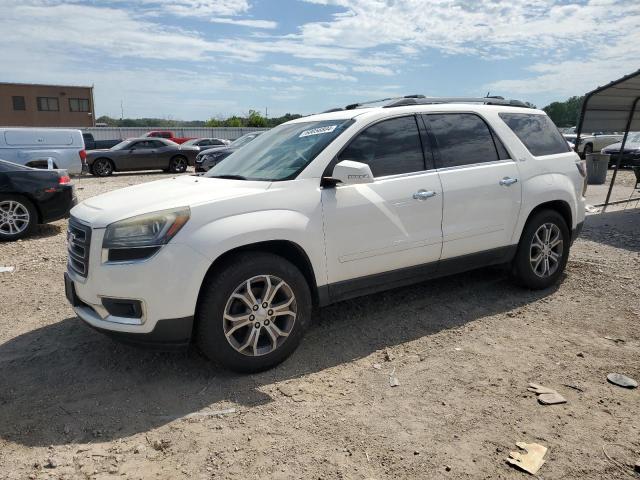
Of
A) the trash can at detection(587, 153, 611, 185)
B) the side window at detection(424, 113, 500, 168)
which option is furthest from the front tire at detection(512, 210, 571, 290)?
the trash can at detection(587, 153, 611, 185)

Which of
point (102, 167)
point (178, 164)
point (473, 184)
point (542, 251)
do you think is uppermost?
point (473, 184)

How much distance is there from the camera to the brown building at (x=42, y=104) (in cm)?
5431

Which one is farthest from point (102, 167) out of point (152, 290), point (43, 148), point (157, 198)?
point (152, 290)

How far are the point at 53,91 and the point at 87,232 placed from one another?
60.4 m

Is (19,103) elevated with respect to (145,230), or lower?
elevated

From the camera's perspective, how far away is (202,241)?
3285 millimetres

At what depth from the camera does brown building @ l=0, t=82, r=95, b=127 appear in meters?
54.3

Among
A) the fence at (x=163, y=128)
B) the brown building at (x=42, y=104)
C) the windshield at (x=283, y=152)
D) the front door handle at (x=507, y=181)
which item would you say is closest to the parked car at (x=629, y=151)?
the front door handle at (x=507, y=181)

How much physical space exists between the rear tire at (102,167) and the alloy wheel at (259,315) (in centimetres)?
1893

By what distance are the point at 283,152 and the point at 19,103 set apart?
6142 cm

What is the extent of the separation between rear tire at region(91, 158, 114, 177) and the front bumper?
18.7 m

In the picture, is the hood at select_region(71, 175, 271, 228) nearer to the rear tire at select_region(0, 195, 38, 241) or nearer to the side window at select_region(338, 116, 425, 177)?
the side window at select_region(338, 116, 425, 177)

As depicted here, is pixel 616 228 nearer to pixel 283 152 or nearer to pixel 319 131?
pixel 319 131

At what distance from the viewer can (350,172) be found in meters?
3.65
